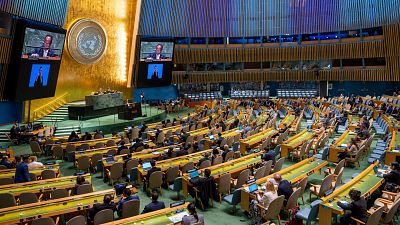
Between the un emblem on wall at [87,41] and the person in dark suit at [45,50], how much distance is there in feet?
12.2

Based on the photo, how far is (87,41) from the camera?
2330 centimetres

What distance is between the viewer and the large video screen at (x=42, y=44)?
55.6 feet

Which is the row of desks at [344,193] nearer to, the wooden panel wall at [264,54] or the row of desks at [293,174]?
the row of desks at [293,174]

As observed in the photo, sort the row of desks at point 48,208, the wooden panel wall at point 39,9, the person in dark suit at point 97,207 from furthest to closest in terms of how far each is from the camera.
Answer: the wooden panel wall at point 39,9 → the person in dark suit at point 97,207 → the row of desks at point 48,208

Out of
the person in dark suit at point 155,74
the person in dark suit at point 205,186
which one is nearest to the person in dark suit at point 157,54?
the person in dark suit at point 155,74

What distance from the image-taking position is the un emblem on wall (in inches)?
882

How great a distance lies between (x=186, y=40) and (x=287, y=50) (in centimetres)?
981

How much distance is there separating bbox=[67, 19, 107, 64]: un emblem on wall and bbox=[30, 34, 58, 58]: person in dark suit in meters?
3.73

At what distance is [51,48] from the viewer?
61.2ft

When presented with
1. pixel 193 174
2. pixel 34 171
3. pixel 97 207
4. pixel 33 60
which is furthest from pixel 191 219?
pixel 33 60

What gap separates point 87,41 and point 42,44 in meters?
5.63

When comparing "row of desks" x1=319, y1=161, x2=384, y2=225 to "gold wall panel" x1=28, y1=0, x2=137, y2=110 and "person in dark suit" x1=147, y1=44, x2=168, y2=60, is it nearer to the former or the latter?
"gold wall panel" x1=28, y1=0, x2=137, y2=110

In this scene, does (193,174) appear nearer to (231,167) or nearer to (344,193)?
(231,167)

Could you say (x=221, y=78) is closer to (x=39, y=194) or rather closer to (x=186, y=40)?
(x=186, y=40)
